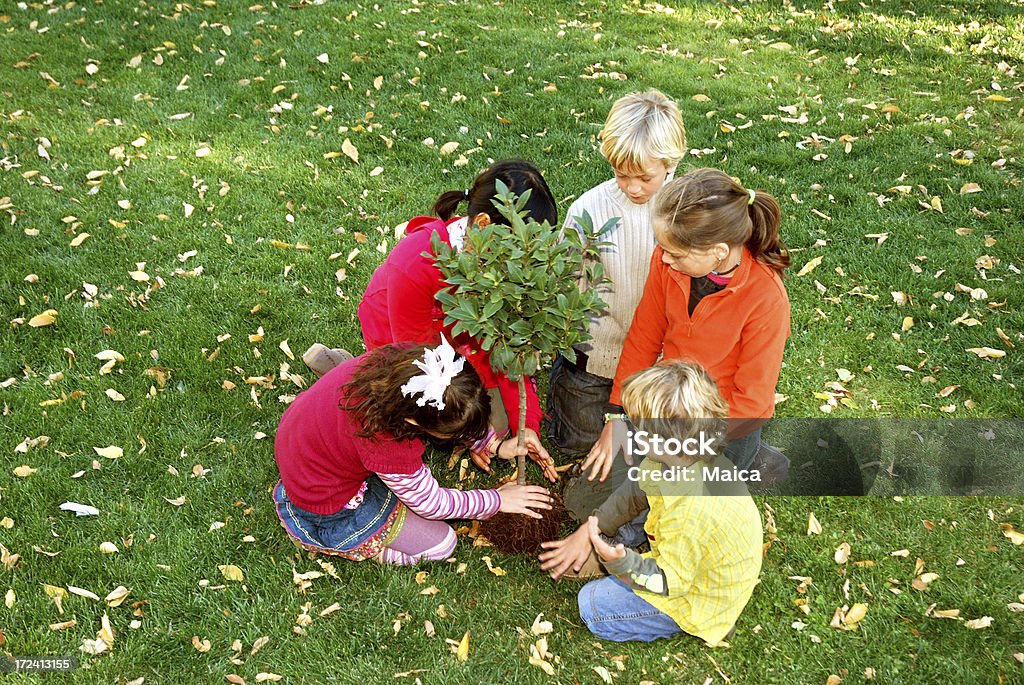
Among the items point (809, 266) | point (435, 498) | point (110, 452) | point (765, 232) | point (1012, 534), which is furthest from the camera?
point (809, 266)

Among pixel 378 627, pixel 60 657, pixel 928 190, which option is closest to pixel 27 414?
pixel 60 657

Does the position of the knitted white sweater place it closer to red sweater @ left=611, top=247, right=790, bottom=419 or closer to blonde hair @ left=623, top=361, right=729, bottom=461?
red sweater @ left=611, top=247, right=790, bottom=419

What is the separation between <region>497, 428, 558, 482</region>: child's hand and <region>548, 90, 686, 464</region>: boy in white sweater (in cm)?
26

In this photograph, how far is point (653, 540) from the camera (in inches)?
132

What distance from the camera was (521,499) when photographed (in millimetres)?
3801

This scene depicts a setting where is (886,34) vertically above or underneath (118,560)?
above

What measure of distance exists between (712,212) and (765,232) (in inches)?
11.3

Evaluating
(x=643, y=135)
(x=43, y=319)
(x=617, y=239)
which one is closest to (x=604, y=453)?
(x=617, y=239)

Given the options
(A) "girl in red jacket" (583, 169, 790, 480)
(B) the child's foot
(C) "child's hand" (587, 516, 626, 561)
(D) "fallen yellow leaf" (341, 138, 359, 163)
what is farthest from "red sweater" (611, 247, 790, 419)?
(D) "fallen yellow leaf" (341, 138, 359, 163)

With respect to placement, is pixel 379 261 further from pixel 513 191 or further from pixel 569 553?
pixel 569 553

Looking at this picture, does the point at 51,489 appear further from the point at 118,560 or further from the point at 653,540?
the point at 653,540

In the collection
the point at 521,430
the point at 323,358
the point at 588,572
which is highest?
the point at 521,430

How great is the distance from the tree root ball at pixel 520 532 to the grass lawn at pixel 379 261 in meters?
0.09

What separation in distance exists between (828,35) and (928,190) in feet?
10.0
